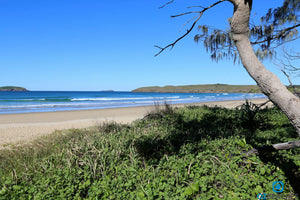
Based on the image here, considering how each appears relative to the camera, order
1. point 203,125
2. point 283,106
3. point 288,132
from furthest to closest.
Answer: point 203,125
point 288,132
point 283,106

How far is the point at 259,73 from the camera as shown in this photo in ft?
6.31

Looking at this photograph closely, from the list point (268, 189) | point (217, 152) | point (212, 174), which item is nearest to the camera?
point (268, 189)

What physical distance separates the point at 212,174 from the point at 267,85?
175 cm

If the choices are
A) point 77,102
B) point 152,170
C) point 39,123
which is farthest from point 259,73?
point 77,102

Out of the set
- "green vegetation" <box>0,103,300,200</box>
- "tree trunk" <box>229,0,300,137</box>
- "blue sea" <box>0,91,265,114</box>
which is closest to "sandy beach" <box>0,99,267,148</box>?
"green vegetation" <box>0,103,300,200</box>

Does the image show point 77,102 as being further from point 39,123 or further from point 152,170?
point 152,170

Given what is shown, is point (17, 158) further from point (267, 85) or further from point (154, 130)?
point (267, 85)

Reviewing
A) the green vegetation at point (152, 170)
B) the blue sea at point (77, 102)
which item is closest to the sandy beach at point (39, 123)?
the green vegetation at point (152, 170)

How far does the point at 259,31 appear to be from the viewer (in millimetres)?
4598

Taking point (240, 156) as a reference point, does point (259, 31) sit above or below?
above

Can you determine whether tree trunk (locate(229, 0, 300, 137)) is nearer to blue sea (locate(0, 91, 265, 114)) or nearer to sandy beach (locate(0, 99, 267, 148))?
sandy beach (locate(0, 99, 267, 148))

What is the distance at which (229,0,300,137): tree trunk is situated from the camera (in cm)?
183

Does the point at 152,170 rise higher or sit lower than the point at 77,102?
lower

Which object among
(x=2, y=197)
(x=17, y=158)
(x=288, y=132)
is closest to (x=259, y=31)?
(x=288, y=132)
